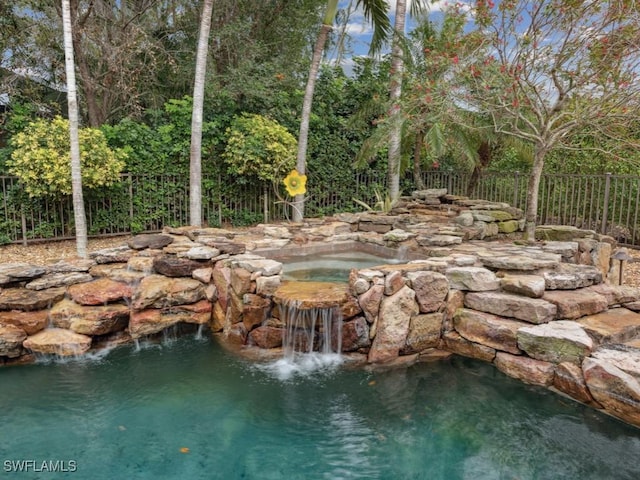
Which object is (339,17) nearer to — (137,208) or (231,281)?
(137,208)

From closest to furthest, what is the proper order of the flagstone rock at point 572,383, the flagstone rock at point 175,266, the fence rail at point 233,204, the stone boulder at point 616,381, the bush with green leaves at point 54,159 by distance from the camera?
the stone boulder at point 616,381 → the flagstone rock at point 572,383 → the flagstone rock at point 175,266 → the bush with green leaves at point 54,159 → the fence rail at point 233,204

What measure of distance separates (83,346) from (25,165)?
14.1ft

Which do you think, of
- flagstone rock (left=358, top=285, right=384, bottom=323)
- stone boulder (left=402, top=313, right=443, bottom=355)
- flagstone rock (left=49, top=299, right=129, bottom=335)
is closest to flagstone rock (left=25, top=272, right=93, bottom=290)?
flagstone rock (left=49, top=299, right=129, bottom=335)

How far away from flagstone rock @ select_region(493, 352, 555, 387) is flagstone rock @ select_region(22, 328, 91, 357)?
4.20 metres

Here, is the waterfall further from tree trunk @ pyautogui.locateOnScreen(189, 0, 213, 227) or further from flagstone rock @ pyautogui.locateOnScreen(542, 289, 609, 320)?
tree trunk @ pyautogui.locateOnScreen(189, 0, 213, 227)

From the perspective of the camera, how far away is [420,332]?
16.0ft

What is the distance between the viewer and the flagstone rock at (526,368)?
418 centimetres

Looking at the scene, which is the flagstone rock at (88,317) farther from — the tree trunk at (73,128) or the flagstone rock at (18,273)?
the tree trunk at (73,128)

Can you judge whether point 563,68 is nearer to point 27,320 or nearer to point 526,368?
point 526,368

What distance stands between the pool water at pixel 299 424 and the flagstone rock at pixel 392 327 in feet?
0.79

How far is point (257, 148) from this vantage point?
A: 9.41 m

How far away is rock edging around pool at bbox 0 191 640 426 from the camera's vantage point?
4.30 meters

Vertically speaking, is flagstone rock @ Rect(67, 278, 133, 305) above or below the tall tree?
below

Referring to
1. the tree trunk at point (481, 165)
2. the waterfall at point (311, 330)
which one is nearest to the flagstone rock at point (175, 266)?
the waterfall at point (311, 330)
